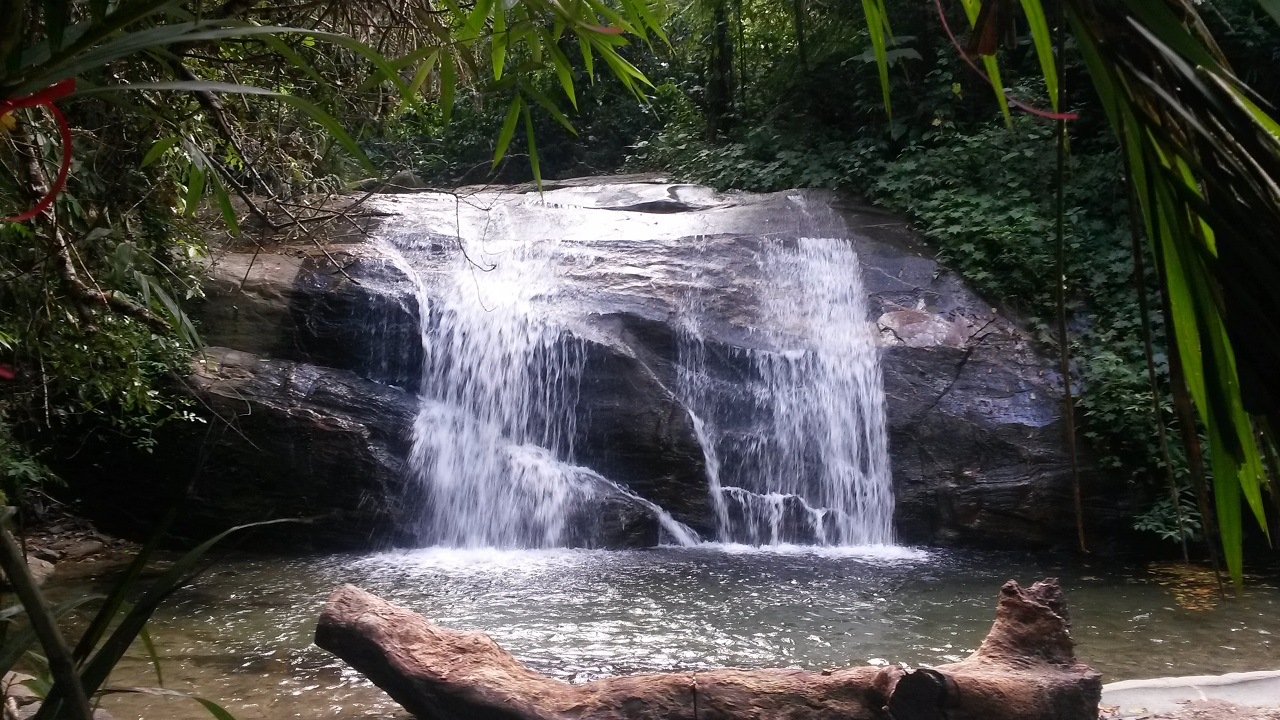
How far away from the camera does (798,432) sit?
29.0ft

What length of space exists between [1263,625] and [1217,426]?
259 inches

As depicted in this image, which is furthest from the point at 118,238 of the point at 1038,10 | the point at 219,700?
the point at 1038,10

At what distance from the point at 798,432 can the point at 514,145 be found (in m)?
9.72

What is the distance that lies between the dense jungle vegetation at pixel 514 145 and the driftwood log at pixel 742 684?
1.25m

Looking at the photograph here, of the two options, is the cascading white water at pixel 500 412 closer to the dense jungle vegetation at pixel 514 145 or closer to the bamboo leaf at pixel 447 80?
the dense jungle vegetation at pixel 514 145

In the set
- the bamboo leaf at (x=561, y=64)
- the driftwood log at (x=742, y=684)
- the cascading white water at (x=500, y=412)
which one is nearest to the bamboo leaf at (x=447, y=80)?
the bamboo leaf at (x=561, y=64)

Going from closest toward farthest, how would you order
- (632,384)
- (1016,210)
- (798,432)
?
(632,384) < (798,432) < (1016,210)

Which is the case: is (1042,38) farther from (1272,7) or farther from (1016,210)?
(1016,210)

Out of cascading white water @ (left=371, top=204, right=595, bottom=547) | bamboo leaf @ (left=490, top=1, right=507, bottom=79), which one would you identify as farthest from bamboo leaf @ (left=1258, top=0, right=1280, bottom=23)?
cascading white water @ (left=371, top=204, right=595, bottom=547)

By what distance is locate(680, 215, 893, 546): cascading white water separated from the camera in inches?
332

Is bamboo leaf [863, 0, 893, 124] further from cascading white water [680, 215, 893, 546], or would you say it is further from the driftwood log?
cascading white water [680, 215, 893, 546]

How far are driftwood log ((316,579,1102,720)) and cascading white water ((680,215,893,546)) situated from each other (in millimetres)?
4994

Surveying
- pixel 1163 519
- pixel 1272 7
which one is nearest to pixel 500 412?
pixel 1163 519

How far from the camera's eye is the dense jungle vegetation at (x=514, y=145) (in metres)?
1.55
